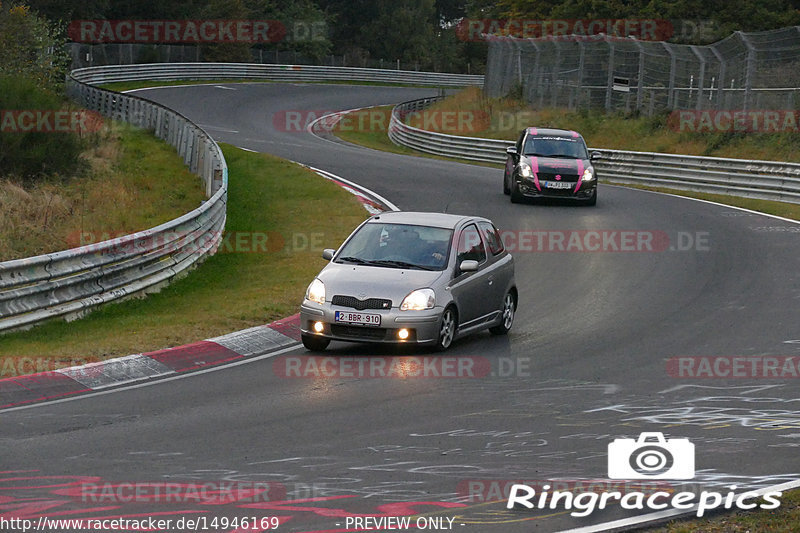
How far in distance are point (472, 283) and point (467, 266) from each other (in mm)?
328

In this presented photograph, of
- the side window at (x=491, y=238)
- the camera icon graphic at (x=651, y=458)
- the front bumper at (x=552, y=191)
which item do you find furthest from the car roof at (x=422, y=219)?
the front bumper at (x=552, y=191)

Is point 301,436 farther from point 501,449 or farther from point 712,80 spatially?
point 712,80

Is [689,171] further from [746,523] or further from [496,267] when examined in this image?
[746,523]

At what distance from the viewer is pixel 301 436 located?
9.11 metres

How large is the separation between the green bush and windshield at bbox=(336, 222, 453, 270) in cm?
1579

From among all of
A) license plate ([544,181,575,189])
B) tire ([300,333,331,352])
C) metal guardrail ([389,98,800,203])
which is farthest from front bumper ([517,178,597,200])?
tire ([300,333,331,352])

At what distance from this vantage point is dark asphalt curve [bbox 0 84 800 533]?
7371mm

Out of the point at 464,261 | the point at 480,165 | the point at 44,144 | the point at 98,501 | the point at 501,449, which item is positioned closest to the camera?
the point at 98,501

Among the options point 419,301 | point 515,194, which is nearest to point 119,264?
point 419,301

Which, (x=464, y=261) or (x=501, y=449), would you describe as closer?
(x=501, y=449)

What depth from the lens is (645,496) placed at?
288 inches

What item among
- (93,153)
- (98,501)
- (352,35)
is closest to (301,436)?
(98,501)

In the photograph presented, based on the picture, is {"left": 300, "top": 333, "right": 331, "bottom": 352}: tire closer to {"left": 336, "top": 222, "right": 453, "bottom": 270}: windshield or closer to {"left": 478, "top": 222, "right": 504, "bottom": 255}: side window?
{"left": 336, "top": 222, "right": 453, "bottom": 270}: windshield

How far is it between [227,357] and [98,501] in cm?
553
